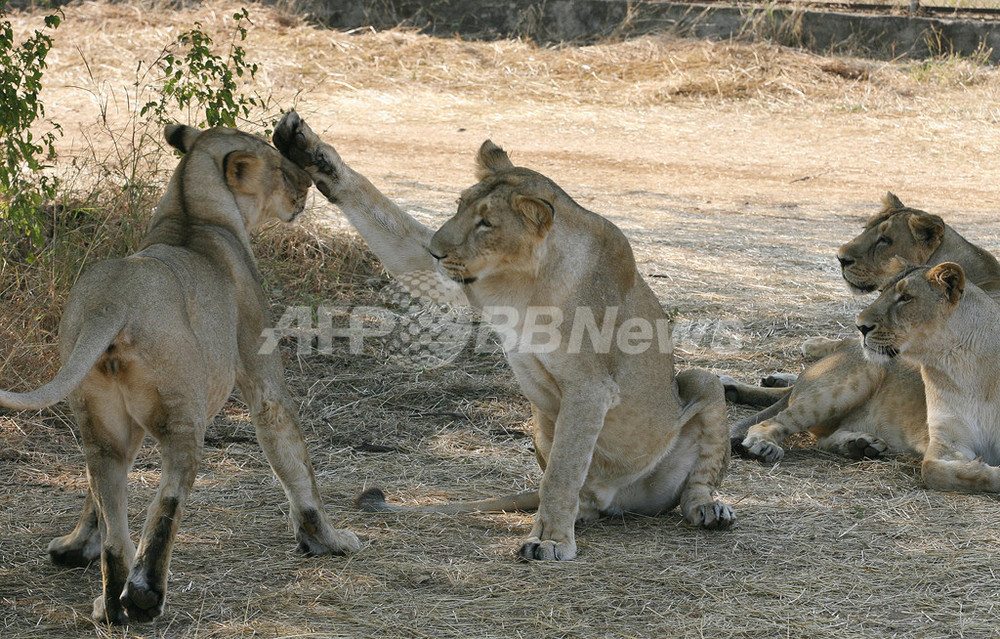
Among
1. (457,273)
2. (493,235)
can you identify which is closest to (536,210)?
(493,235)

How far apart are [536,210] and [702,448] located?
124cm

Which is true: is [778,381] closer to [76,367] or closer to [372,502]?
[372,502]

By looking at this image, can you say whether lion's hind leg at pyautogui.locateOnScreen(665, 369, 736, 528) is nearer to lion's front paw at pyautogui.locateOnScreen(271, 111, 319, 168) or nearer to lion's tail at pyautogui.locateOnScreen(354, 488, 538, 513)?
lion's tail at pyautogui.locateOnScreen(354, 488, 538, 513)

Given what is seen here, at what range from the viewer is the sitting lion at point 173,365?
332 centimetres

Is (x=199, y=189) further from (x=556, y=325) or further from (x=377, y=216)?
(x=556, y=325)

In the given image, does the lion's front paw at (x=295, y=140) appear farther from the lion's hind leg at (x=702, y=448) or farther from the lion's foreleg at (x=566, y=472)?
the lion's hind leg at (x=702, y=448)

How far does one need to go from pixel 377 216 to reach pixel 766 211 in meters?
6.11

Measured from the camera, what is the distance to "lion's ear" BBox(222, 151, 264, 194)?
14.0 ft

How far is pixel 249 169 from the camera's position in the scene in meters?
4.34

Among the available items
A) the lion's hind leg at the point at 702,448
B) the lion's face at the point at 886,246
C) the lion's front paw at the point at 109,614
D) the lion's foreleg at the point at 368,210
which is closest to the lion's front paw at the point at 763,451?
the lion's hind leg at the point at 702,448

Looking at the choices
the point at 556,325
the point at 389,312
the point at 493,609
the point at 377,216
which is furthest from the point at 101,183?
the point at 493,609

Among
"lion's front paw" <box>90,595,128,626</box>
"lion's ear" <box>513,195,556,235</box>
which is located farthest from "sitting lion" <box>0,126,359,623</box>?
"lion's ear" <box>513,195,556,235</box>

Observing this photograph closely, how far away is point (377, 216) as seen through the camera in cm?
471

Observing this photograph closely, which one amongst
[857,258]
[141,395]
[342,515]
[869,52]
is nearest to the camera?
[141,395]
